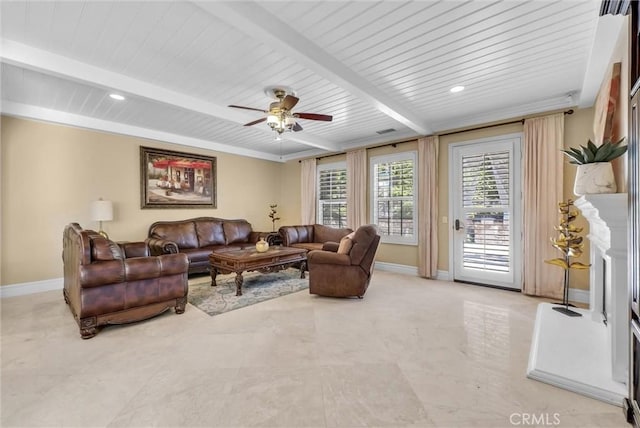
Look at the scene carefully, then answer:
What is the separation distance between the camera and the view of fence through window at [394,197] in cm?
538

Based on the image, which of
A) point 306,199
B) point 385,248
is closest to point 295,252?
point 385,248

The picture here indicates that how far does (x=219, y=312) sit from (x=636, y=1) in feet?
13.4

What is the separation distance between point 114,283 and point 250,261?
161 cm

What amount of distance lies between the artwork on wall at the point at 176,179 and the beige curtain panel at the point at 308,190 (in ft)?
7.01

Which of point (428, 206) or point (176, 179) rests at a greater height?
point (176, 179)

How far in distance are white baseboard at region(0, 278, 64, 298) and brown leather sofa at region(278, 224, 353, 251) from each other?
3741mm

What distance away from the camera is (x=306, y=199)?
7.00 meters

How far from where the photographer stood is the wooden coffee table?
12.8 feet

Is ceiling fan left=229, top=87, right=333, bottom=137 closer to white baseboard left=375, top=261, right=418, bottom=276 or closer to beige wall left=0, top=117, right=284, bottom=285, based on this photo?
beige wall left=0, top=117, right=284, bottom=285

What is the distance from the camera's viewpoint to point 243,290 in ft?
13.6

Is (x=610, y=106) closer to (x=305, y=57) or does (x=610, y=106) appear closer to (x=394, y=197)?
(x=305, y=57)

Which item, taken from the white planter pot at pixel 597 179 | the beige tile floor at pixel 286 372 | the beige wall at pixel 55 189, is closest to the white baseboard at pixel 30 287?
A: the beige wall at pixel 55 189

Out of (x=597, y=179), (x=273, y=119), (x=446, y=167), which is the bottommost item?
(x=597, y=179)

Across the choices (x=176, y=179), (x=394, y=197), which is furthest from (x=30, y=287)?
(x=394, y=197)
